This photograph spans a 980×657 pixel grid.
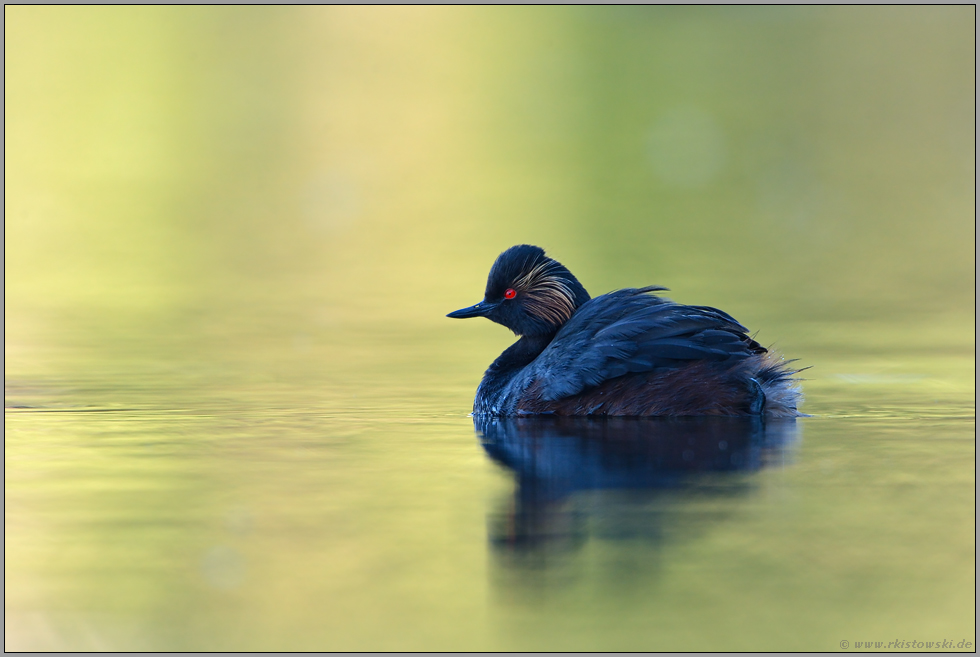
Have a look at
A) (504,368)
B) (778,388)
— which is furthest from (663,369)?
(504,368)

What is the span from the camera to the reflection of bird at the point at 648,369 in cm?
875

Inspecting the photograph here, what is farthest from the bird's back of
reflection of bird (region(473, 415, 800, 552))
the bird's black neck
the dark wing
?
the bird's black neck

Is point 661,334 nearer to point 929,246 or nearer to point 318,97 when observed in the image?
point 929,246

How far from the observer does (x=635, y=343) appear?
8805 mm

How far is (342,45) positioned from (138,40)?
28.1ft

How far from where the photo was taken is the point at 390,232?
20.4 meters

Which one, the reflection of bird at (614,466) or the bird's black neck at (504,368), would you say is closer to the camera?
the reflection of bird at (614,466)

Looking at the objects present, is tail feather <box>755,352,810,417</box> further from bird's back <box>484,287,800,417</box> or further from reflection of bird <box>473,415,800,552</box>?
reflection of bird <box>473,415,800,552</box>

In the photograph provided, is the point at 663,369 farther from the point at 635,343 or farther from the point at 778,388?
the point at 778,388

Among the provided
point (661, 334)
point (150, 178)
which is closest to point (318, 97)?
point (150, 178)

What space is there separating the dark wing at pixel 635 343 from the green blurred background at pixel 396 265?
2.72ft

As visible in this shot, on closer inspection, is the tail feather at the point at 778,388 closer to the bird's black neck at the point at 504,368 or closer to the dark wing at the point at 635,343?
the dark wing at the point at 635,343

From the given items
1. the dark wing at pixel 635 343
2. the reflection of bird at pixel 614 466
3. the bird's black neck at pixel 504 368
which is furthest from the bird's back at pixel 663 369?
the bird's black neck at pixel 504 368

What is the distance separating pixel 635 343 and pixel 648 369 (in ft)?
0.69
